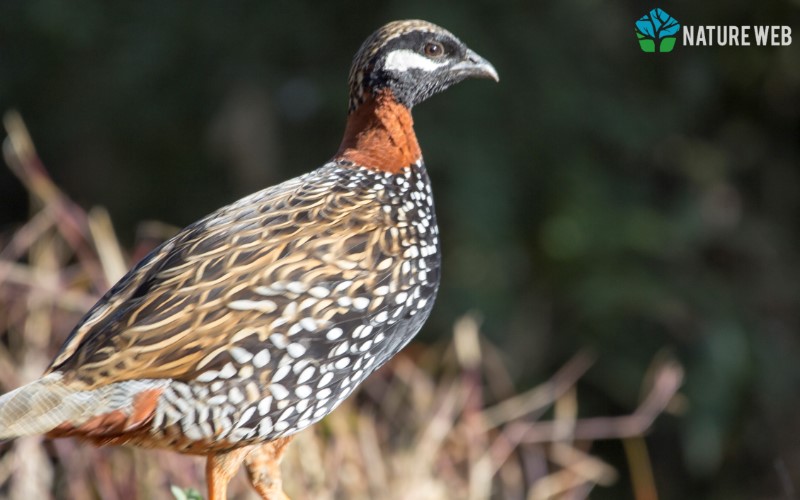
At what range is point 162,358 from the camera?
312cm

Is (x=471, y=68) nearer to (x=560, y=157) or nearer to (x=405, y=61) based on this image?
(x=405, y=61)

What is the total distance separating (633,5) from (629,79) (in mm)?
445

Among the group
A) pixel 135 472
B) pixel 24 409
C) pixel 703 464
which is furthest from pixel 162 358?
pixel 703 464

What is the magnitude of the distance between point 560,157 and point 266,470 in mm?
4446

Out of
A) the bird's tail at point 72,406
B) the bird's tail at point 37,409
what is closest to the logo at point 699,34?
the bird's tail at point 72,406

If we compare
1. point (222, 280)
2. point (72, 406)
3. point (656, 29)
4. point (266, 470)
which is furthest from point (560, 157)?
point (72, 406)

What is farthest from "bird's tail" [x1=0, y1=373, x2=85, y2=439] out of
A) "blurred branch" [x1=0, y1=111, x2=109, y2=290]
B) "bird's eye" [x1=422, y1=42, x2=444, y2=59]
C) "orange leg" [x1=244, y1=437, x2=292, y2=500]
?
"blurred branch" [x1=0, y1=111, x2=109, y2=290]

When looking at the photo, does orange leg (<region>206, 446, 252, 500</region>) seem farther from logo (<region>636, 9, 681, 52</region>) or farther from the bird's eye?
logo (<region>636, 9, 681, 52</region>)

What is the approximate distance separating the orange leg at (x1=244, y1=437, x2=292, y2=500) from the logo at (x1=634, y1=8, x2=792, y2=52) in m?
4.51

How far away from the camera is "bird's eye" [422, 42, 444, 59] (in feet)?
12.2

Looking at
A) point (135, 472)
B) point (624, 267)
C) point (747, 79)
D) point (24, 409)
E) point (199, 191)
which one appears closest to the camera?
point (24, 409)

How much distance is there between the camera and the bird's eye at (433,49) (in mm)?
3723

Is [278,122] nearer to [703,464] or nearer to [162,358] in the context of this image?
[703,464]

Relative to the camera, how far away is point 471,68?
3818mm
